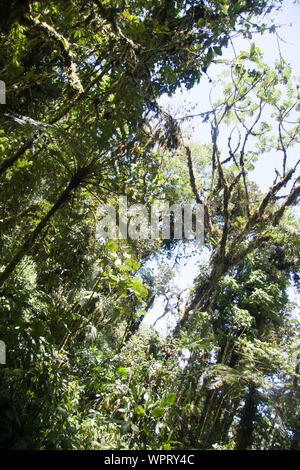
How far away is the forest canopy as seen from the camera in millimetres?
2764

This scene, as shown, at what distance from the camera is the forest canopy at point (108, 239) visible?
2.76m

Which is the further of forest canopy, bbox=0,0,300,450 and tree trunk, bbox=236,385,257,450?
tree trunk, bbox=236,385,257,450

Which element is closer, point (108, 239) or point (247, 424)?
point (108, 239)

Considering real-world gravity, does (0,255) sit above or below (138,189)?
below

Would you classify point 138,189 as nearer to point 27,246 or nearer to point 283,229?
point 27,246

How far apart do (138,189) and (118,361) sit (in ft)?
10.7

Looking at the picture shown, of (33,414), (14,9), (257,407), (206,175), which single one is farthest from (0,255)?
(206,175)

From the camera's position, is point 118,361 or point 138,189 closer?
point 118,361

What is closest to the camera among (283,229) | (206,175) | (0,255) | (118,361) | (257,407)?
(118,361)

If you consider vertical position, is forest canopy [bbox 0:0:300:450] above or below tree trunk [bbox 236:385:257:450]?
above

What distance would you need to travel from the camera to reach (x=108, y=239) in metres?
3.95

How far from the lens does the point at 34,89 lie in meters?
4.32

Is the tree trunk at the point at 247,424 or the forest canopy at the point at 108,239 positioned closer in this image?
the forest canopy at the point at 108,239

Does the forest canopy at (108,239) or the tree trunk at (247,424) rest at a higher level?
the forest canopy at (108,239)
